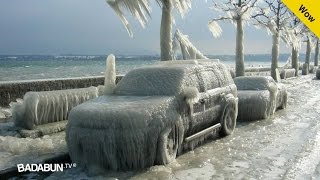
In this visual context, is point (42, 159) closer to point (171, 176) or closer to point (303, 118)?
point (171, 176)

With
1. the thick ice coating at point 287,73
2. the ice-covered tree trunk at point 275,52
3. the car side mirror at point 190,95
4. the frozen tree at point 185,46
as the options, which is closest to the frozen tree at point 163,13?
the frozen tree at point 185,46

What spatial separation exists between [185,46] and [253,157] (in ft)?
34.6

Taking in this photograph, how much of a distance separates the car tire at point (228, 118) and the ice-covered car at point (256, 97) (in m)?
2.29

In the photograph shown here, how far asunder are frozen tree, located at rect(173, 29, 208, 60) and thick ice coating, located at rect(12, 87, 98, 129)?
24.5 ft

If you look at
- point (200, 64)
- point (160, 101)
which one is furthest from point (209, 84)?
point (160, 101)

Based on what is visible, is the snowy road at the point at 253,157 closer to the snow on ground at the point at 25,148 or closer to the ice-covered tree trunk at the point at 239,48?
the snow on ground at the point at 25,148

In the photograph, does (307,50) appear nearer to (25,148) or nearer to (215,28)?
(215,28)

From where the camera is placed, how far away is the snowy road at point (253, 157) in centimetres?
675

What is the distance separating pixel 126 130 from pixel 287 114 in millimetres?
8668

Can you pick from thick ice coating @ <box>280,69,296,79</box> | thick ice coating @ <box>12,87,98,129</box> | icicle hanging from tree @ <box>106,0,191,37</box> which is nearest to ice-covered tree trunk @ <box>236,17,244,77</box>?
icicle hanging from tree @ <box>106,0,191,37</box>

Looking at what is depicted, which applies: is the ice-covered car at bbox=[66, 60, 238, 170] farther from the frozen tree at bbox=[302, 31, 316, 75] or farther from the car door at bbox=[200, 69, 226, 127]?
the frozen tree at bbox=[302, 31, 316, 75]

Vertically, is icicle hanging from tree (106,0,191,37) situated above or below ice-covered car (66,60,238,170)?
above

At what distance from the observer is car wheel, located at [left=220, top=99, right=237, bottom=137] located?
974 centimetres

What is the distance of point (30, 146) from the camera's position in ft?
27.9
